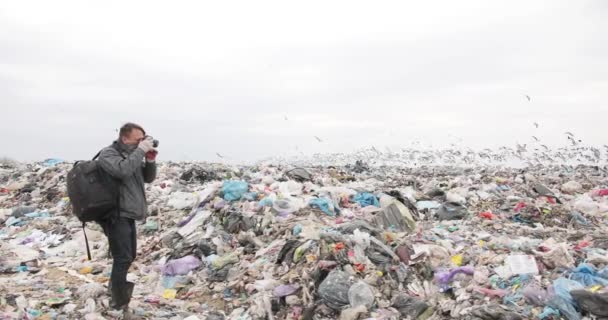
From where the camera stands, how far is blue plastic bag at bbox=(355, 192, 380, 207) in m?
7.53

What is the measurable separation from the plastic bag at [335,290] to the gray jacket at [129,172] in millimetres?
1701

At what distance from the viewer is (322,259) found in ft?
14.5

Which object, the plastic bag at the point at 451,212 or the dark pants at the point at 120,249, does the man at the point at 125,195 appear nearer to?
the dark pants at the point at 120,249

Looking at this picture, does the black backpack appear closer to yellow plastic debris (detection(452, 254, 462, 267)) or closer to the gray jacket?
the gray jacket

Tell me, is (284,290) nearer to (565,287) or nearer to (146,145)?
(146,145)

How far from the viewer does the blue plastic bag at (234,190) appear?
701 cm

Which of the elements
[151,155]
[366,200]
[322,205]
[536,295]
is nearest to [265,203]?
[322,205]

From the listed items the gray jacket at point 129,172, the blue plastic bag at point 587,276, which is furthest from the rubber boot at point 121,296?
the blue plastic bag at point 587,276

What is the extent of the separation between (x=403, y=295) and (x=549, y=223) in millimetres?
4283

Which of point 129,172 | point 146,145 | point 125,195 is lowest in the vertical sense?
point 125,195

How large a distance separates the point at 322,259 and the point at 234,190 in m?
3.01

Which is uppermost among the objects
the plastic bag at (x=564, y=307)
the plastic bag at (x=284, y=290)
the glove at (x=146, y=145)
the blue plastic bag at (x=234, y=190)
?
A: the glove at (x=146, y=145)

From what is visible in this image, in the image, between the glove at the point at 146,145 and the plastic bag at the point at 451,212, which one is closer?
the glove at the point at 146,145

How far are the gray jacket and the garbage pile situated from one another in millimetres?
1095
